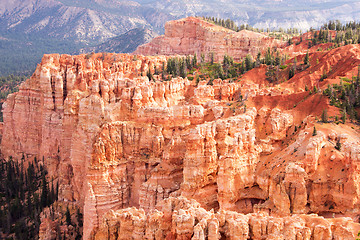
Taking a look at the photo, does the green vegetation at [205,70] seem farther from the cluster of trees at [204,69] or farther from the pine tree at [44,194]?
the pine tree at [44,194]

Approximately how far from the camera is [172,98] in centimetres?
6400

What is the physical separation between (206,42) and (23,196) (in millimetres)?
56063

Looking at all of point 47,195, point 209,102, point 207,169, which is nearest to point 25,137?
point 47,195

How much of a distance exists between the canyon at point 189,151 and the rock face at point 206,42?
24.3 m

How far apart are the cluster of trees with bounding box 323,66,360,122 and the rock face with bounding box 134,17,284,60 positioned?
43711 millimetres

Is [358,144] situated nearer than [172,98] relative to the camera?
Yes

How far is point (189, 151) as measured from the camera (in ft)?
154

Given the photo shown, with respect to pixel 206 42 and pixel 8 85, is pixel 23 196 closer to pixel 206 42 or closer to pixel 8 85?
pixel 206 42

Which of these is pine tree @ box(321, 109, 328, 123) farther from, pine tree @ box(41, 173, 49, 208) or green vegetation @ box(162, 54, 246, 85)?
pine tree @ box(41, 173, 49, 208)

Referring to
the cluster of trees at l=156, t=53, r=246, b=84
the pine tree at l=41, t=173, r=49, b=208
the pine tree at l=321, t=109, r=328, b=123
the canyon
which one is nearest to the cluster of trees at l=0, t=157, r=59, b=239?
the pine tree at l=41, t=173, r=49, b=208

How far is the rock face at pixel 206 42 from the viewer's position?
336ft

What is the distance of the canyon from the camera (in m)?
34.6

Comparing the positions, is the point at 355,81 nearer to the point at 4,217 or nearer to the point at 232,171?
the point at 232,171

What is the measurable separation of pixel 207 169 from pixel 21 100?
1699 inches
